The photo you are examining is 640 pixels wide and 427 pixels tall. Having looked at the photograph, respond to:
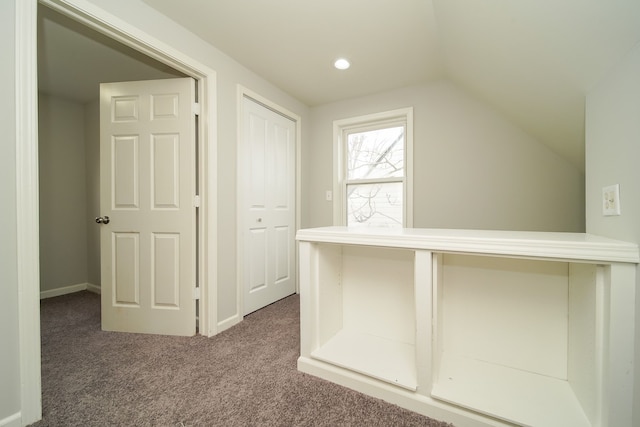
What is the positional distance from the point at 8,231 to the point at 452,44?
2.71 metres

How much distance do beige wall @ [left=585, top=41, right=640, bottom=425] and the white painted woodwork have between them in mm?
68

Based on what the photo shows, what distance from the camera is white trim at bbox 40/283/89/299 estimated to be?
288cm

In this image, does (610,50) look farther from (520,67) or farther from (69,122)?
(69,122)

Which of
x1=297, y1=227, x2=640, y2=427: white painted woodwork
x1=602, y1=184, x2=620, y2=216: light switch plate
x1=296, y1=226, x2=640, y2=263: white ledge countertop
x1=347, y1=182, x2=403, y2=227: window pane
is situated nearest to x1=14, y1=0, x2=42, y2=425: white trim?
x1=297, y1=227, x2=640, y2=427: white painted woodwork

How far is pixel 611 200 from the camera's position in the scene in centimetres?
103

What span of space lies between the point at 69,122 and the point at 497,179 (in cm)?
482

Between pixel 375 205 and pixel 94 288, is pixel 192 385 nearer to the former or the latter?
pixel 375 205

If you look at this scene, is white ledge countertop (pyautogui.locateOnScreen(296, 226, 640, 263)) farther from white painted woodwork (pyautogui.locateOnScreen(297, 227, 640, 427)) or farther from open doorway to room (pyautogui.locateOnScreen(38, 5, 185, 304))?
open doorway to room (pyautogui.locateOnScreen(38, 5, 185, 304))

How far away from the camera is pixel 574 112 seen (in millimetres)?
1450

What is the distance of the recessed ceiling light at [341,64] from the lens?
2.20 metres

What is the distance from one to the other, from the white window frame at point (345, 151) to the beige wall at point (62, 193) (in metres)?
3.21

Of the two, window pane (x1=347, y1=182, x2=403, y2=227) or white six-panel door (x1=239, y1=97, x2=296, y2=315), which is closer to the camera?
white six-panel door (x1=239, y1=97, x2=296, y2=315)

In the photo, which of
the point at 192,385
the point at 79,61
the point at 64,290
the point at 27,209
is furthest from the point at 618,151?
the point at 64,290

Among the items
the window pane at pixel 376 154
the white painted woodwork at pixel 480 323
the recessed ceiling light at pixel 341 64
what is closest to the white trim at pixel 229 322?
the white painted woodwork at pixel 480 323
